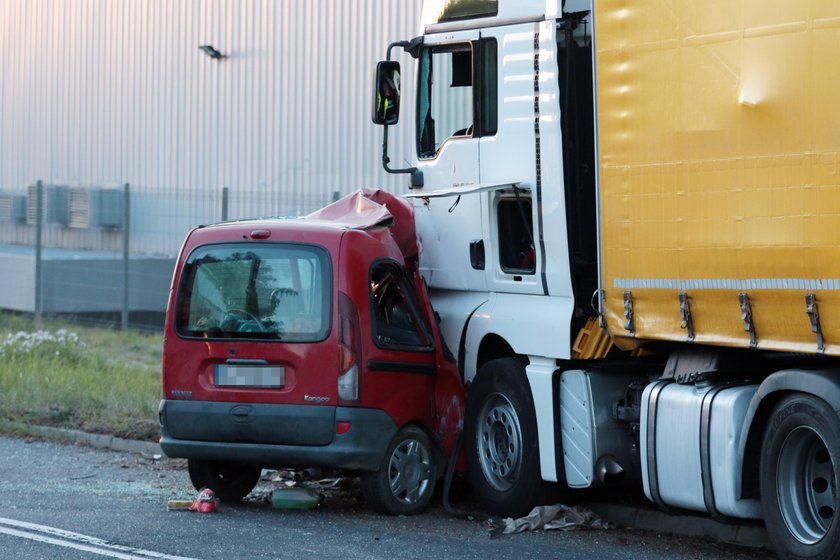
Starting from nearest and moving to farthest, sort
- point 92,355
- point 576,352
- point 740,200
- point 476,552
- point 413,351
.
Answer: point 740,200 < point 476,552 < point 576,352 < point 413,351 < point 92,355

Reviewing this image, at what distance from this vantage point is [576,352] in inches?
356

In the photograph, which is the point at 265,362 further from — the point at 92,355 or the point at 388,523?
the point at 92,355

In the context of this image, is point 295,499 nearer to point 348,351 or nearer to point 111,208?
point 348,351

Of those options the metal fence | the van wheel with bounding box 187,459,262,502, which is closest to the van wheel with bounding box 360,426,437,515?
the van wheel with bounding box 187,459,262,502

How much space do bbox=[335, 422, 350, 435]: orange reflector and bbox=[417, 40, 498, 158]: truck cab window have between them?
219 cm

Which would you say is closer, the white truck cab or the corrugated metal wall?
the white truck cab

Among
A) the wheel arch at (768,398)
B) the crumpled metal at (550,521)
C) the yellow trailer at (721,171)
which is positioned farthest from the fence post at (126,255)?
the wheel arch at (768,398)

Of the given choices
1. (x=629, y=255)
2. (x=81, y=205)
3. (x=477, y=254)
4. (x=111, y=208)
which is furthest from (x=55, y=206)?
(x=629, y=255)

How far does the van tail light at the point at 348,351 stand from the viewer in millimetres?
9234

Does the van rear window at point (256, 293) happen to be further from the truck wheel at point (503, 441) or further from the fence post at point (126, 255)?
the fence post at point (126, 255)

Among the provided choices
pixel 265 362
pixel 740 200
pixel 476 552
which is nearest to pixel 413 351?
pixel 265 362

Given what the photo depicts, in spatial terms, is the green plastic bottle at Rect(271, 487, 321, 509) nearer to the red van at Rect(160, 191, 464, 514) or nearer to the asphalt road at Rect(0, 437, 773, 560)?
the asphalt road at Rect(0, 437, 773, 560)

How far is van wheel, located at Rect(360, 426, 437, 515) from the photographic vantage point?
936 centimetres

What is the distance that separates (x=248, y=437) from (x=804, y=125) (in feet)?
13.1
